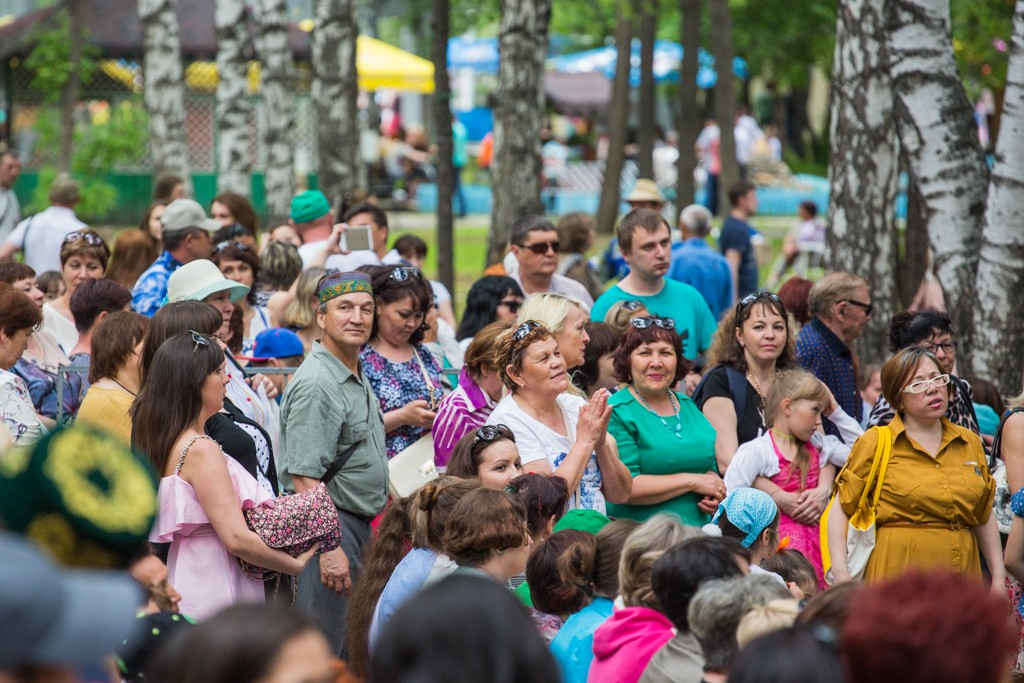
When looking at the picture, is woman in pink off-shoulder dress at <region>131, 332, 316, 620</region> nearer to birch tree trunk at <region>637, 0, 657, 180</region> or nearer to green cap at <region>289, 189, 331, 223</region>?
green cap at <region>289, 189, 331, 223</region>

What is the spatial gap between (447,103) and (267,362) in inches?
272

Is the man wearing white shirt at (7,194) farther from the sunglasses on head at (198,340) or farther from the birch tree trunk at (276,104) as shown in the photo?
the sunglasses on head at (198,340)

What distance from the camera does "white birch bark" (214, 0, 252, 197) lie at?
55.1 feet

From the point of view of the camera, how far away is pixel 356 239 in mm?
9477

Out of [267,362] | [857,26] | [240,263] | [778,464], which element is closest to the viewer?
[778,464]

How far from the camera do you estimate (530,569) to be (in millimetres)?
4570

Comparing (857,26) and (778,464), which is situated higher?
(857,26)

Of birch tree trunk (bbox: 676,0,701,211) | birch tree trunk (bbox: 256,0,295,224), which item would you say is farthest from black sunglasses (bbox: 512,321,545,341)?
birch tree trunk (bbox: 676,0,701,211)

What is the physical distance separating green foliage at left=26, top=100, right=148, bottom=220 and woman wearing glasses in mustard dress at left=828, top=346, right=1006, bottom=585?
19.2m

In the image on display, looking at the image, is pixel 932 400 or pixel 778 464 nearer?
pixel 932 400

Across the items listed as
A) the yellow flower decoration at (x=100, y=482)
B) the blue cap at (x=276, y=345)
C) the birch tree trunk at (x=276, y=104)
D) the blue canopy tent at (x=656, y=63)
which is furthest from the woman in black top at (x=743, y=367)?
the blue canopy tent at (x=656, y=63)

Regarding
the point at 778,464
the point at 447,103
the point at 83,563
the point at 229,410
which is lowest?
the point at 778,464

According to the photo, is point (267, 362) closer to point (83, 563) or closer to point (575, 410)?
point (575, 410)

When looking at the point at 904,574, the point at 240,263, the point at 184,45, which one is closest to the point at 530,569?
the point at 904,574
